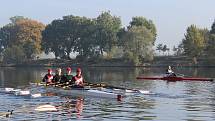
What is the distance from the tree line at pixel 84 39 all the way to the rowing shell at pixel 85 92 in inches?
3400

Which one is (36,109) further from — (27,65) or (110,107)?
(27,65)

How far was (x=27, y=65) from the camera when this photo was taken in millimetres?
146000

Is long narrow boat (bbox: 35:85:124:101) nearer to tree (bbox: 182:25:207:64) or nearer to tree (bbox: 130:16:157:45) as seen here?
tree (bbox: 182:25:207:64)

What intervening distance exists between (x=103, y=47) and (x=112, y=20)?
8.47 m

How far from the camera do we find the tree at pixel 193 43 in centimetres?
11631

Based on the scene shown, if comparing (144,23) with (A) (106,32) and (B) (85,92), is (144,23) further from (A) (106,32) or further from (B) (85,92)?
(B) (85,92)

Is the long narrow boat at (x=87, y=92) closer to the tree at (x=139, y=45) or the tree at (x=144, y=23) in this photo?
the tree at (x=139, y=45)

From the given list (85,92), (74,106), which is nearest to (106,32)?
(85,92)

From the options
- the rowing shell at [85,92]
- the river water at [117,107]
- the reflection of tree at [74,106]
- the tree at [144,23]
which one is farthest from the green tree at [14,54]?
the reflection of tree at [74,106]

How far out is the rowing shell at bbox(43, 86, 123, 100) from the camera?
102ft

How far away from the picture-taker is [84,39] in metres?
141

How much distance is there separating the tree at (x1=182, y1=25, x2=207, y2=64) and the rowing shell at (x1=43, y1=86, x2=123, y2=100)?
8228 cm

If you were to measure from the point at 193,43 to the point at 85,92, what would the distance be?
281 ft

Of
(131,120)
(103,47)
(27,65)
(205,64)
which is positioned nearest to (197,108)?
(131,120)
